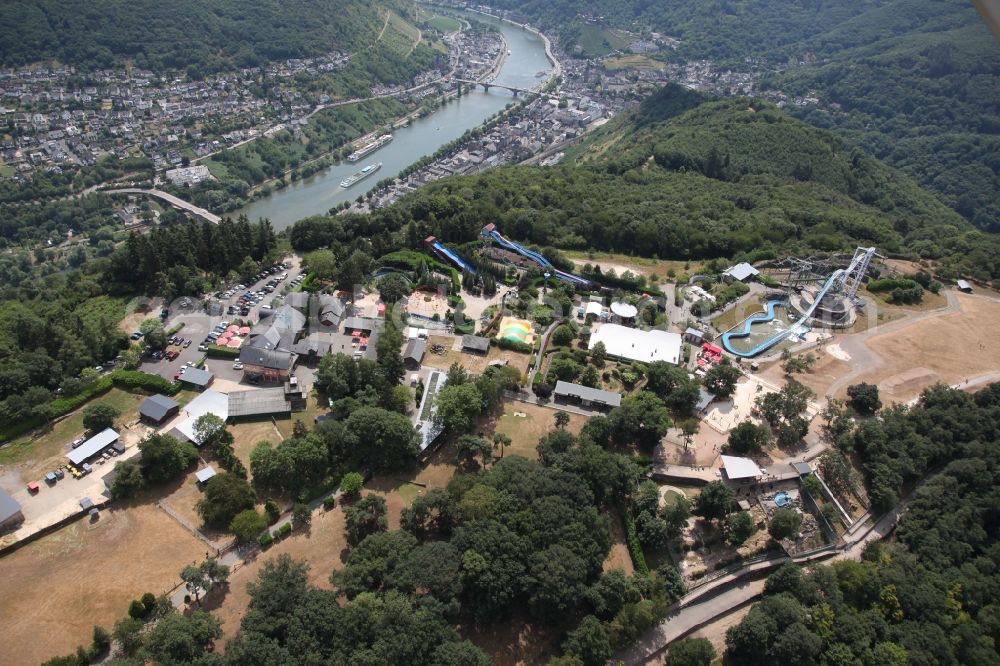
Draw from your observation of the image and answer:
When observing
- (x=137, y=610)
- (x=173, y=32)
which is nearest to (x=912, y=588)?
(x=137, y=610)

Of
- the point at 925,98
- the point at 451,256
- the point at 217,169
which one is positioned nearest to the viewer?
the point at 451,256

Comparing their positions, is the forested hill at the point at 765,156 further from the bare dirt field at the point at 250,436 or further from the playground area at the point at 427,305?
the bare dirt field at the point at 250,436

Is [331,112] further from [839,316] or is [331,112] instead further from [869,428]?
[869,428]

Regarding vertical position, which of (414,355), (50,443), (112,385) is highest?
(414,355)

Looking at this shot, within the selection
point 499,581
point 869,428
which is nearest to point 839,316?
point 869,428

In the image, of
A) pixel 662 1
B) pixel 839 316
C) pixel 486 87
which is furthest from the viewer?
pixel 662 1

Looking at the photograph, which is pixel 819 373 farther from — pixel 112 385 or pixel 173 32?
pixel 173 32

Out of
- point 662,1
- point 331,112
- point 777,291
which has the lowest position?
point 331,112
